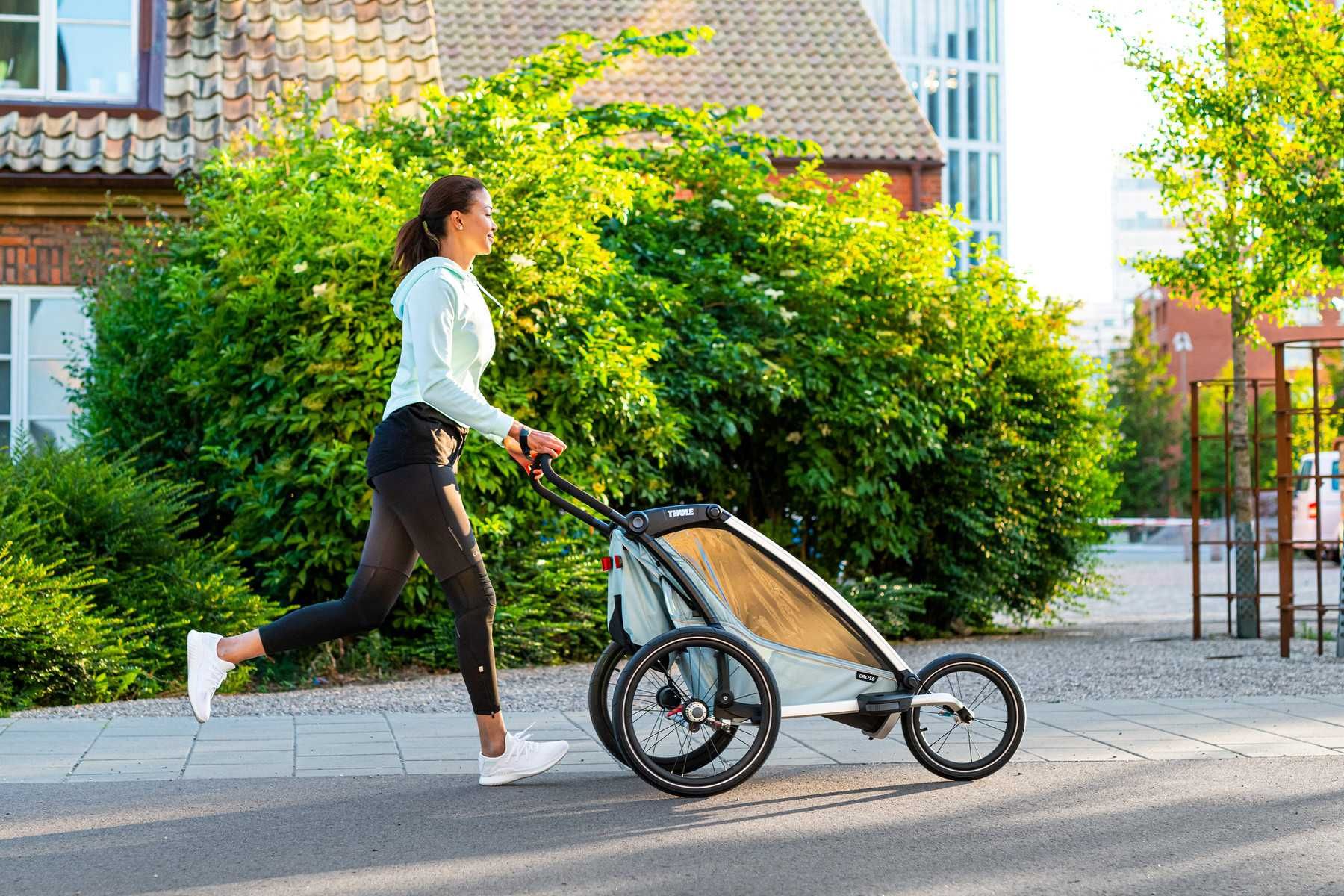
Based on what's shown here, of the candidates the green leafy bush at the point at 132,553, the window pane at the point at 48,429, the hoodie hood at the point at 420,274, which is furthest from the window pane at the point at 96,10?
the hoodie hood at the point at 420,274

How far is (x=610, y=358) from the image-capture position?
10.0 m

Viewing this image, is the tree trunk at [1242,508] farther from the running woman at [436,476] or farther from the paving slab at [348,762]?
the running woman at [436,476]

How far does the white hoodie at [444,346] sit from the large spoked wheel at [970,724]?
184cm

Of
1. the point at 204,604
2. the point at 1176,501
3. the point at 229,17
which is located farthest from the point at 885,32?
the point at 204,604

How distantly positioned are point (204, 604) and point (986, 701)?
4.67m

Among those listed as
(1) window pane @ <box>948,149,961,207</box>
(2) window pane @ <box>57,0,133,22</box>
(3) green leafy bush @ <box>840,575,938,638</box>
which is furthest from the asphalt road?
(1) window pane @ <box>948,149,961,207</box>

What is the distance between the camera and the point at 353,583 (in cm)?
591

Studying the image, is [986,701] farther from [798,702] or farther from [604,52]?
[604,52]

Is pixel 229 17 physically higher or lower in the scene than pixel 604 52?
higher

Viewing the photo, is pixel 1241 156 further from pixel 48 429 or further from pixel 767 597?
pixel 48 429

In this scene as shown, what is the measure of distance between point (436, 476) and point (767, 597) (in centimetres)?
124

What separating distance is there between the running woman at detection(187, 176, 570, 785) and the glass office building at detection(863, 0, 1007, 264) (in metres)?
58.4

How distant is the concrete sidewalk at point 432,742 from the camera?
638 cm

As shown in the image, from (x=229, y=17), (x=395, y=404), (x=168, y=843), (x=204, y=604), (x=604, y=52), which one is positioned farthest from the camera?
(x=229, y=17)
